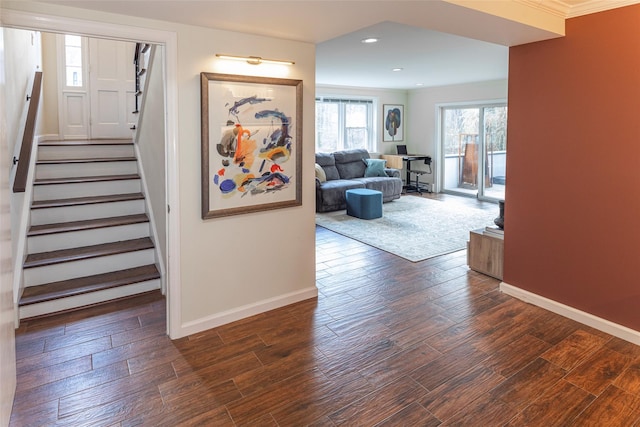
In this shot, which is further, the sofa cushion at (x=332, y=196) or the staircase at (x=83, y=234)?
the sofa cushion at (x=332, y=196)

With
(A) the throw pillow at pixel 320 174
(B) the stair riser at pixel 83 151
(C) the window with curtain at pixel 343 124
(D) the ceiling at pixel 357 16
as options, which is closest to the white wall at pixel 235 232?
(D) the ceiling at pixel 357 16

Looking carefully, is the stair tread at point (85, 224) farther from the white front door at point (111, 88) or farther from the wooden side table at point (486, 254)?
the wooden side table at point (486, 254)

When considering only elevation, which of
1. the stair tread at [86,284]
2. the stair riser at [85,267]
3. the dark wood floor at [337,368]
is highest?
the stair riser at [85,267]

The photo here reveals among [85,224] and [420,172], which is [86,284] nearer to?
[85,224]

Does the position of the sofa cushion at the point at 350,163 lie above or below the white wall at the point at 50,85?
below

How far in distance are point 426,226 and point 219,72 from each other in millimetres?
4225

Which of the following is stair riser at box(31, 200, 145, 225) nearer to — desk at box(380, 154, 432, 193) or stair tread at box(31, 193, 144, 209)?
stair tread at box(31, 193, 144, 209)

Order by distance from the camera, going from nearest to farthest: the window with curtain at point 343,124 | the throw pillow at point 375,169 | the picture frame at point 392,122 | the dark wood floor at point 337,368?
the dark wood floor at point 337,368
the throw pillow at point 375,169
the window with curtain at point 343,124
the picture frame at point 392,122

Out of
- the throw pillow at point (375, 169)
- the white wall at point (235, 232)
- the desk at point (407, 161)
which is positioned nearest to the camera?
the white wall at point (235, 232)

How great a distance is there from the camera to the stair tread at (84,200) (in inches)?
151

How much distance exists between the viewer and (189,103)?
282 centimetres

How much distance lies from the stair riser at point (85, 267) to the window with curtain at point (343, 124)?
548 centimetres

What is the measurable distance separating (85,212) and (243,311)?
201 cm

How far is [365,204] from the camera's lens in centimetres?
669
